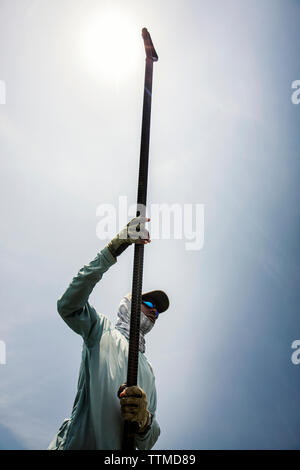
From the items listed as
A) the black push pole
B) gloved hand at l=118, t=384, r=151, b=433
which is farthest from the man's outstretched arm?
gloved hand at l=118, t=384, r=151, b=433

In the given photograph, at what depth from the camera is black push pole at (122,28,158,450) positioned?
8.31ft

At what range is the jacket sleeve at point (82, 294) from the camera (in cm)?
297

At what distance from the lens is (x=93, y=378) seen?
10.3 ft

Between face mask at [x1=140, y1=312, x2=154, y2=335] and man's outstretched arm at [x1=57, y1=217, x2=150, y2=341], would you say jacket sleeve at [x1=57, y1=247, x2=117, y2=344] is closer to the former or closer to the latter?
man's outstretched arm at [x1=57, y1=217, x2=150, y2=341]

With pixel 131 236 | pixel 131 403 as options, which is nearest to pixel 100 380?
pixel 131 403

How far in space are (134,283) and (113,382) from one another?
1.41m

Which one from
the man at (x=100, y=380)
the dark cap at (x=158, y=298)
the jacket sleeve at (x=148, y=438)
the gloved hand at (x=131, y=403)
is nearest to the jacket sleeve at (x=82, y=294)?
the man at (x=100, y=380)

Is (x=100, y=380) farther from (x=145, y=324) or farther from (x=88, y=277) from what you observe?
(x=145, y=324)

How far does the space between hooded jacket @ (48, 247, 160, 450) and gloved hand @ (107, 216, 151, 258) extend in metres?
0.10

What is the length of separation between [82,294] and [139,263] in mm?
804

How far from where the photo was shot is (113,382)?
318 cm
